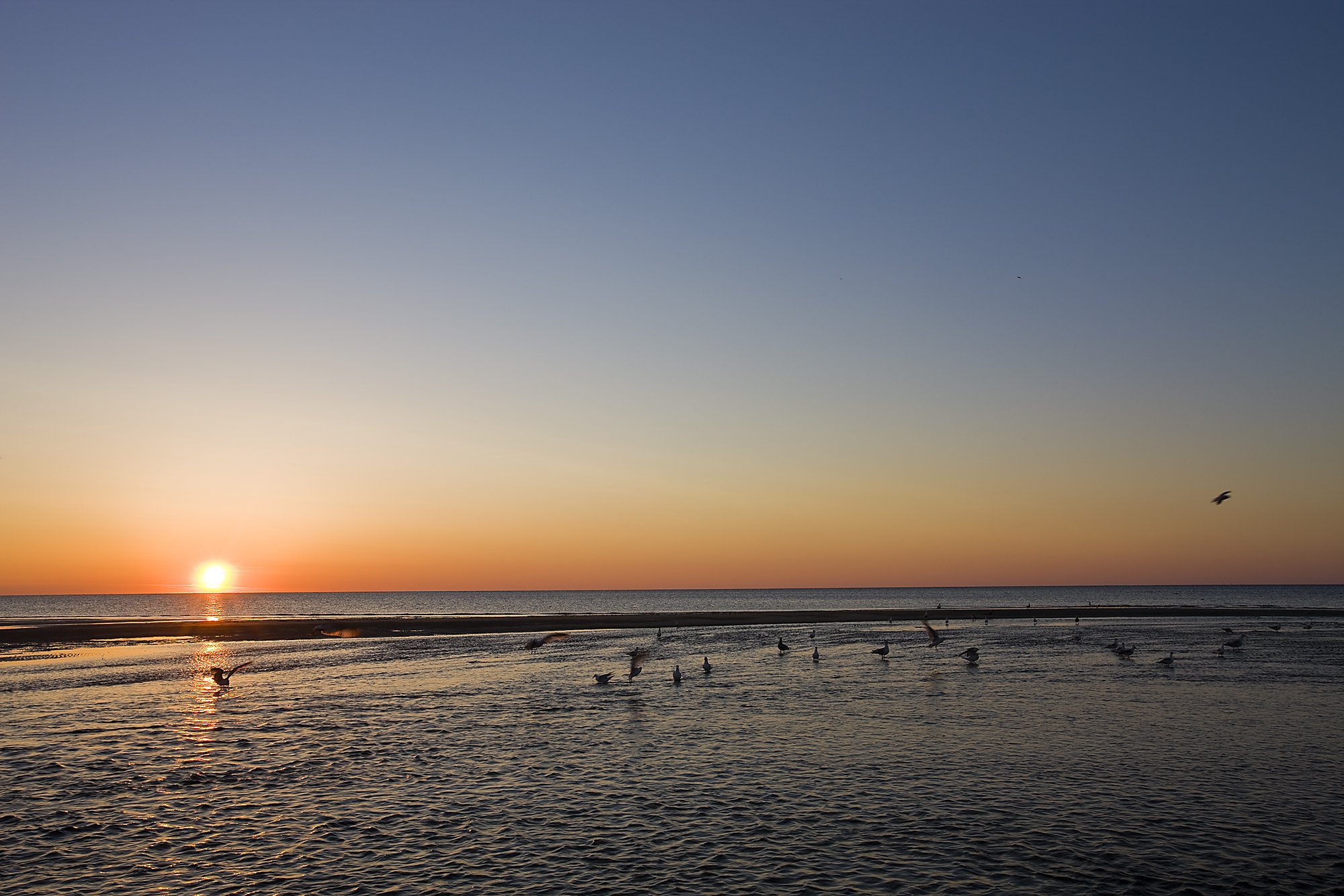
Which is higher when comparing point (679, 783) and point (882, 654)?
point (679, 783)

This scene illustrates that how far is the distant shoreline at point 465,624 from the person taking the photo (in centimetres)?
7400

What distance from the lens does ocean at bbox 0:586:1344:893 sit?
→ 14.7 meters

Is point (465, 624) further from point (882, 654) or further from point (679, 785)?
point (679, 785)

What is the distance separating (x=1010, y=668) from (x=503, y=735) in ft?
95.6

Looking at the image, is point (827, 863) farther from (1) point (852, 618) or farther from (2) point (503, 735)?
(1) point (852, 618)

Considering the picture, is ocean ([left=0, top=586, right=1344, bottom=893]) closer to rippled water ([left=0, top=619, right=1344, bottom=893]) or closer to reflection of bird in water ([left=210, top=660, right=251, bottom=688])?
rippled water ([left=0, top=619, right=1344, bottom=893])

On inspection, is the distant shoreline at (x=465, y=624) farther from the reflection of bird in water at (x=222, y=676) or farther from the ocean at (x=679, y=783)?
the ocean at (x=679, y=783)

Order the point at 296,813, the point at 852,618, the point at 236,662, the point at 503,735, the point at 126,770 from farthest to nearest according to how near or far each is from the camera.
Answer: the point at 852,618 < the point at 236,662 < the point at 503,735 < the point at 126,770 < the point at 296,813

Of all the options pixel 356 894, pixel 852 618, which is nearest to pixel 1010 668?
pixel 356 894

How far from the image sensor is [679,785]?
2041cm

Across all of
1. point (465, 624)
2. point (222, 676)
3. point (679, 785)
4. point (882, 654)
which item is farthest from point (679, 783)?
point (465, 624)

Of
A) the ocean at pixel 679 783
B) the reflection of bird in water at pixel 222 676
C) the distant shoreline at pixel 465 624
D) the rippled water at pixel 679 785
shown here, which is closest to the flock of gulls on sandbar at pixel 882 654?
the ocean at pixel 679 783

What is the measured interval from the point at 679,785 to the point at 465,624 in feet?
228

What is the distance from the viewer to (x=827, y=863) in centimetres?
1492
